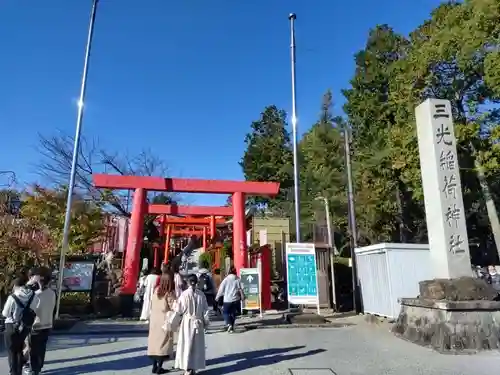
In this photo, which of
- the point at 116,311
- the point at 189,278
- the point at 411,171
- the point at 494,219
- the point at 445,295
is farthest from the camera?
the point at 411,171

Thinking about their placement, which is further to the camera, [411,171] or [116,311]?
[411,171]

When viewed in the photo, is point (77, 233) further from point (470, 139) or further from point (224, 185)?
point (470, 139)

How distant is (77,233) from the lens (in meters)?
17.9

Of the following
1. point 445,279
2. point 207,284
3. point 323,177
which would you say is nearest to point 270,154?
point 323,177

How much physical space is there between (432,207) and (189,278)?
231 inches

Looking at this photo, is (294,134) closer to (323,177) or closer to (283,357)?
(283,357)

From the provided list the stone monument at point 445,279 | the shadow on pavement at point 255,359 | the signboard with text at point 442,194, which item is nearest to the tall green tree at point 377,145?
the signboard with text at point 442,194

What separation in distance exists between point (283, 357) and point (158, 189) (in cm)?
844

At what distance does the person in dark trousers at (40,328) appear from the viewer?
5738mm

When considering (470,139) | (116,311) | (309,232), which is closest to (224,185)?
(116,311)

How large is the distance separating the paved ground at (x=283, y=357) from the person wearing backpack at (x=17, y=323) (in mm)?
699

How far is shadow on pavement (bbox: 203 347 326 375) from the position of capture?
6.35 meters

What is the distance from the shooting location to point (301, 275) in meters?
12.0

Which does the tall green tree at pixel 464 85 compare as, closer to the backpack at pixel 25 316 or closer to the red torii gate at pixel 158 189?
the red torii gate at pixel 158 189
